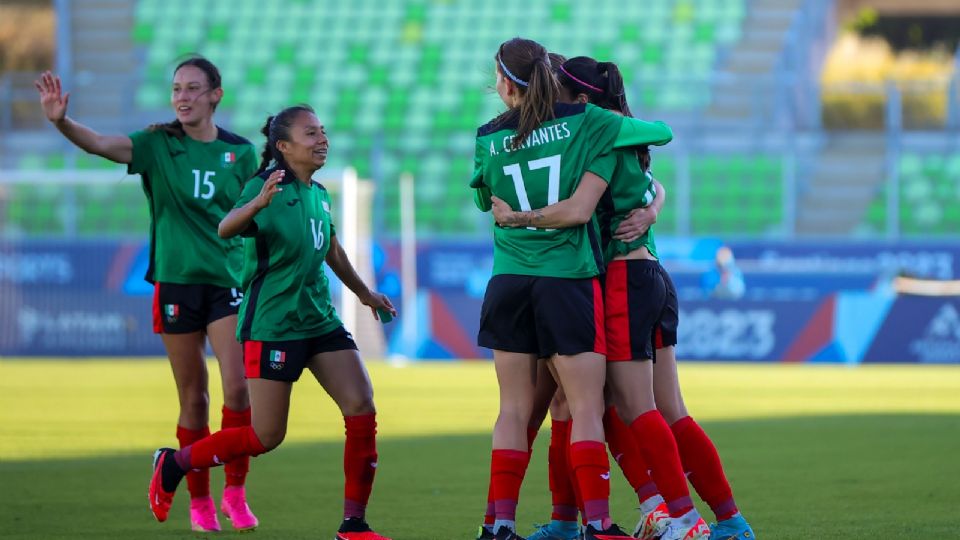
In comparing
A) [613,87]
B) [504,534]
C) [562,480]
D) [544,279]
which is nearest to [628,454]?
[562,480]

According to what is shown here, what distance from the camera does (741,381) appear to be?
18.2m

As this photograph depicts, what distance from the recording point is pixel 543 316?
6.00 meters

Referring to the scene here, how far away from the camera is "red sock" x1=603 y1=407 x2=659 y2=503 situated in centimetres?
638

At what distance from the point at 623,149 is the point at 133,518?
3201mm

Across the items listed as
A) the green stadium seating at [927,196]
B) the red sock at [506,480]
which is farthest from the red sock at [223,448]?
the green stadium seating at [927,196]

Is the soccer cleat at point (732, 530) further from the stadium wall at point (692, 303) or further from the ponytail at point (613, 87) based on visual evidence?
the stadium wall at point (692, 303)

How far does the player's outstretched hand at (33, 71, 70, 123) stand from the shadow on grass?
193 centimetres

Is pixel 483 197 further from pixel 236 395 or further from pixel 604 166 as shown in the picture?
pixel 236 395

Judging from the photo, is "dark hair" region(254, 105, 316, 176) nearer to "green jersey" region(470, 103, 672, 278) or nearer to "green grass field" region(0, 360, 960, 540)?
"green jersey" region(470, 103, 672, 278)

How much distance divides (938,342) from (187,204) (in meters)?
15.2

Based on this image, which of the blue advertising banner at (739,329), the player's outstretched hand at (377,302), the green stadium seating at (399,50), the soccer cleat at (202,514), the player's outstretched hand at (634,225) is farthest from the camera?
the green stadium seating at (399,50)

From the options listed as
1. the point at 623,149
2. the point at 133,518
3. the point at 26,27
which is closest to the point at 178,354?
the point at 133,518

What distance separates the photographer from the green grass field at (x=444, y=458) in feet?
24.4

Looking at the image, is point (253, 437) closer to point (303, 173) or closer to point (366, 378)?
point (366, 378)
